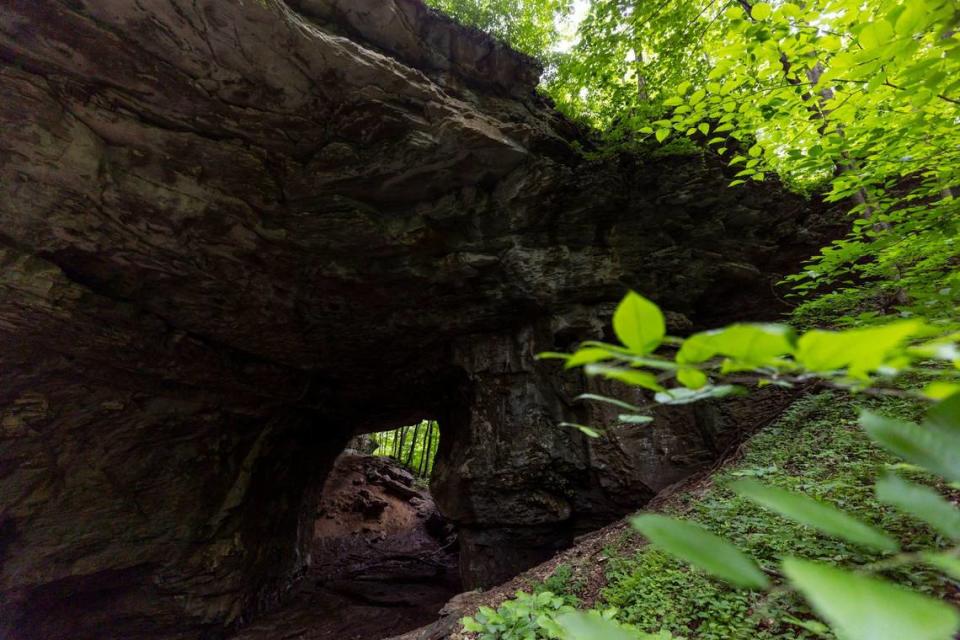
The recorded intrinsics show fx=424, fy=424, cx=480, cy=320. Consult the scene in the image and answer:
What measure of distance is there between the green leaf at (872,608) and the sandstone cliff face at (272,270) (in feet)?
21.2

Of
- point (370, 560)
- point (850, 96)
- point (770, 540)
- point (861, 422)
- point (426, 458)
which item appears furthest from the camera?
point (426, 458)

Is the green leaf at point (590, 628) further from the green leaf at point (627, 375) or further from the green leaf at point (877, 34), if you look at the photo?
the green leaf at point (877, 34)

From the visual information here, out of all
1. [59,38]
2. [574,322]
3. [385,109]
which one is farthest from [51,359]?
[574,322]

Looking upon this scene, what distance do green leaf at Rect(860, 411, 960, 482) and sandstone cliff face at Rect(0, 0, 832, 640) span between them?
20.9ft

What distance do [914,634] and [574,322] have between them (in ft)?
25.4

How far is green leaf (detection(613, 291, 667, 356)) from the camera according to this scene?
0.61 metres

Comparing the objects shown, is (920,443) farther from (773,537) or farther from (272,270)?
(272,270)

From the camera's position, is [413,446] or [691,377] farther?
[413,446]

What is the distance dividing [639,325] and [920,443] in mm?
380

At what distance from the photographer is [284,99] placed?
18.2 ft

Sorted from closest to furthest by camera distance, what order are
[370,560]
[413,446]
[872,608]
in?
[872,608] → [370,560] → [413,446]

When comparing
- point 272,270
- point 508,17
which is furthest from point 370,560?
point 508,17

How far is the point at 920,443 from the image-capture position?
55 cm

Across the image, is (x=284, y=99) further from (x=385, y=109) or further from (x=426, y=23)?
(x=426, y=23)
